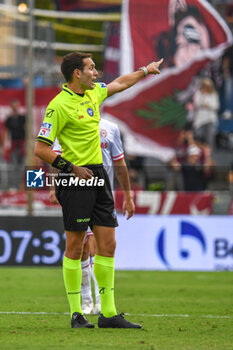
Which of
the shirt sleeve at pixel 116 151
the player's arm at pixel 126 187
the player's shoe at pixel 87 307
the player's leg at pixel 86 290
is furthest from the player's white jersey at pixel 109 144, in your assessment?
the player's shoe at pixel 87 307

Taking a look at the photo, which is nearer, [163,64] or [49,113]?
[49,113]

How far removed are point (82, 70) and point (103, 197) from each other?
3.54 ft

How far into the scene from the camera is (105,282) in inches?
301

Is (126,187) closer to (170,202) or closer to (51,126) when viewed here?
(51,126)

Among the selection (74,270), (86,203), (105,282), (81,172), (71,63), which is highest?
(71,63)

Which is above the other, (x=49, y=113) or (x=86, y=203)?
(x=49, y=113)

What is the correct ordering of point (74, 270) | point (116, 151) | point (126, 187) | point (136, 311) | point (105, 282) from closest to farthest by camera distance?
point (74, 270), point (105, 282), point (126, 187), point (116, 151), point (136, 311)

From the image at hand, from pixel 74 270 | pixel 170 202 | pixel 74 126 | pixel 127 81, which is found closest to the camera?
pixel 74 126

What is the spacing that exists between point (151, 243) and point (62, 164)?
790cm

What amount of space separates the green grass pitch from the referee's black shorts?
899mm

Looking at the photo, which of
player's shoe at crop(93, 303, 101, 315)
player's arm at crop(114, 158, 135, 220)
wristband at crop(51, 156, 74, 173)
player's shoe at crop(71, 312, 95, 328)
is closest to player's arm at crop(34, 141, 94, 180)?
wristband at crop(51, 156, 74, 173)

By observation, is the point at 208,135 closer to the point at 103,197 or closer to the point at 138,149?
the point at 138,149

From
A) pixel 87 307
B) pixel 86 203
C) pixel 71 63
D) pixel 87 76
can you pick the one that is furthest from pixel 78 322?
pixel 71 63

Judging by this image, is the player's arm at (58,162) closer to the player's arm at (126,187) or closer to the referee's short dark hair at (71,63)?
the referee's short dark hair at (71,63)
